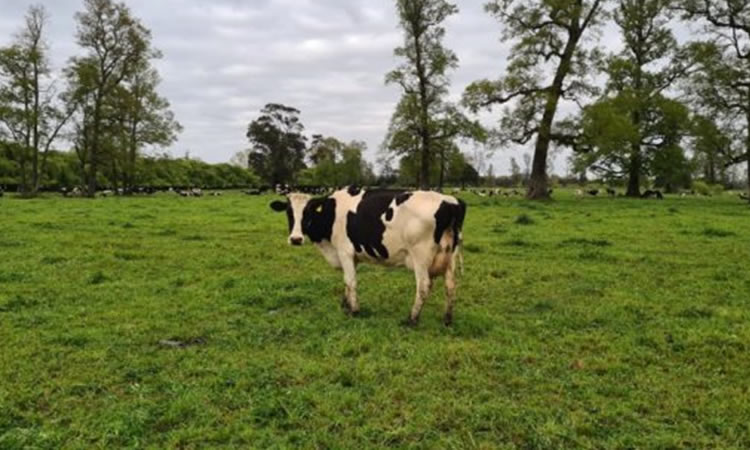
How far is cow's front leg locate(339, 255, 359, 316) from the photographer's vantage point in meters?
8.18

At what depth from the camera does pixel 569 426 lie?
4684 millimetres

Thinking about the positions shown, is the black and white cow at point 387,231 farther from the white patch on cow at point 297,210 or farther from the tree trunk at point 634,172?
the tree trunk at point 634,172

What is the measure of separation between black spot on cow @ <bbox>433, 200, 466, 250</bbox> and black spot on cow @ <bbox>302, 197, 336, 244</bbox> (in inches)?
Answer: 71.9

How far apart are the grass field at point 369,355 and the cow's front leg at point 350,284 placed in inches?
10.7

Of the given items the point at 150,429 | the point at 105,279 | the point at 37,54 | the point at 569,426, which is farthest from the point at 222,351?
the point at 37,54

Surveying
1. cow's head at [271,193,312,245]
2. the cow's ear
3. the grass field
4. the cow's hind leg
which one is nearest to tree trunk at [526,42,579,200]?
the grass field

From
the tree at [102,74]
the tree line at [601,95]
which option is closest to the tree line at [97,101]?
the tree at [102,74]

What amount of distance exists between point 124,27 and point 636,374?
1784 inches

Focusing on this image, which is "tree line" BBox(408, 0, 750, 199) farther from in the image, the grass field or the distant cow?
the grass field

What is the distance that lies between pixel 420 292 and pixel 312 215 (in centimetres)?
226

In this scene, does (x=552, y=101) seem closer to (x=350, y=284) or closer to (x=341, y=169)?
(x=350, y=284)

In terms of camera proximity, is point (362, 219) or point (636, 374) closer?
point (636, 374)

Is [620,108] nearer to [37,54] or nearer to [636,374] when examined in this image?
[636,374]

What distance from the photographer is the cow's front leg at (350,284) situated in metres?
8.18
